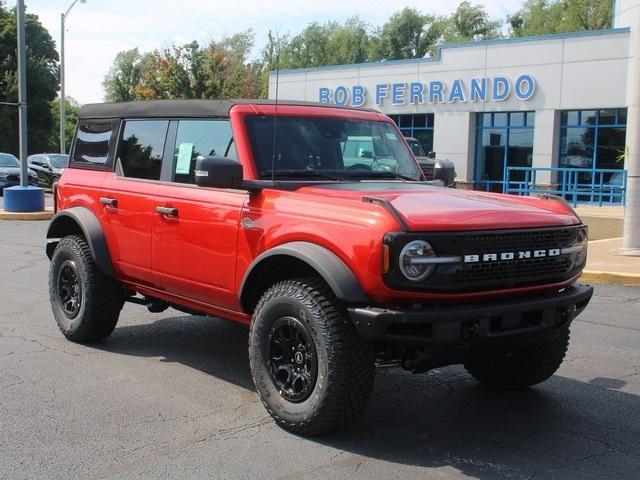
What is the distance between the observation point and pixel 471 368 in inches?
215

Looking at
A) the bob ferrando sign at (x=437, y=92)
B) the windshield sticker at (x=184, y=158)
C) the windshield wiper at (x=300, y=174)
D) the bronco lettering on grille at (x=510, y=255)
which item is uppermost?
the bob ferrando sign at (x=437, y=92)

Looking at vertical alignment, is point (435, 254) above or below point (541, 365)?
above

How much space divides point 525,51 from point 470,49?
2.22 meters

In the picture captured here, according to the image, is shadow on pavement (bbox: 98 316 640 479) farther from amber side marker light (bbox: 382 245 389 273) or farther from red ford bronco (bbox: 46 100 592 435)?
amber side marker light (bbox: 382 245 389 273)

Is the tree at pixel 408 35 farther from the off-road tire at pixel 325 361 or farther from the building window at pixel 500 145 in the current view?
the off-road tire at pixel 325 361

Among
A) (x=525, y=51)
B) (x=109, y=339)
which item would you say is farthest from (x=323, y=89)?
(x=109, y=339)

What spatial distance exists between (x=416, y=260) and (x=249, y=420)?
156 cm

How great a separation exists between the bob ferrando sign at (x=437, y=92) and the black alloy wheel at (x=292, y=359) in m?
21.5

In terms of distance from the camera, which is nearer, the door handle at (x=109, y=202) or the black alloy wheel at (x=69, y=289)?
the door handle at (x=109, y=202)

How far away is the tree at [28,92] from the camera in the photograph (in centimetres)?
4831

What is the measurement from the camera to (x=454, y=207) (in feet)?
14.2

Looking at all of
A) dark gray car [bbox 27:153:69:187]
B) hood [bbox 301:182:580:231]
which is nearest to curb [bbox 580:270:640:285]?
hood [bbox 301:182:580:231]

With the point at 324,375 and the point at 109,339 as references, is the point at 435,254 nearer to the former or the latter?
the point at 324,375

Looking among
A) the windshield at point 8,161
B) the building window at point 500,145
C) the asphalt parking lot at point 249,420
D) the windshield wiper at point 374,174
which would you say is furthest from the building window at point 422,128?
the windshield wiper at point 374,174
